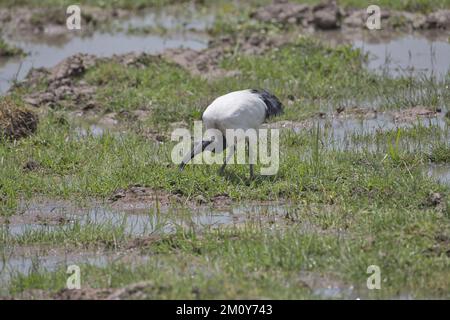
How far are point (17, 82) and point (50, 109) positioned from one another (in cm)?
132

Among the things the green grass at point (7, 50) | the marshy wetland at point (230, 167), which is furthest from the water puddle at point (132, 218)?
the green grass at point (7, 50)

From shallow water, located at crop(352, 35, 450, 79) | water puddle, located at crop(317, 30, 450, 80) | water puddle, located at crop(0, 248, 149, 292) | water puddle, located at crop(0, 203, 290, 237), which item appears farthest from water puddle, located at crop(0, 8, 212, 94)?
water puddle, located at crop(0, 248, 149, 292)

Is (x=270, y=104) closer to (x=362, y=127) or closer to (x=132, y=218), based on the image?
(x=362, y=127)

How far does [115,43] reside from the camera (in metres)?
15.2

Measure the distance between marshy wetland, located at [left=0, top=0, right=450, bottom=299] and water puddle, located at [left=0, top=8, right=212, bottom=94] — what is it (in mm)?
53

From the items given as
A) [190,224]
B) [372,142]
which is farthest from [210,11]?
[190,224]

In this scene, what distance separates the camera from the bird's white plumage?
29.5ft

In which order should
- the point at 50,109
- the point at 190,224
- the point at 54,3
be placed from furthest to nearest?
the point at 54,3 → the point at 50,109 → the point at 190,224

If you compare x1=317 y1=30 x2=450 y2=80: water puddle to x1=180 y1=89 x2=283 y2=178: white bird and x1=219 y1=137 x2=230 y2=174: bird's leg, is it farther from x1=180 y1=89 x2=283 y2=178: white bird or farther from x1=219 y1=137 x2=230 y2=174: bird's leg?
x1=219 y1=137 x2=230 y2=174: bird's leg

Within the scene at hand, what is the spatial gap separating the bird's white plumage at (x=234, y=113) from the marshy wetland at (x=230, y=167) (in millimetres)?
512

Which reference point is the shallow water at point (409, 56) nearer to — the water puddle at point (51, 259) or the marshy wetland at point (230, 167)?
the marshy wetland at point (230, 167)

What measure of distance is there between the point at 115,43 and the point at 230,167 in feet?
20.6

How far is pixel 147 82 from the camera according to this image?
1245 cm
